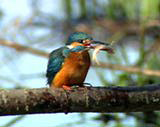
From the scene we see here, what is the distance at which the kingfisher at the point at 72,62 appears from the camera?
3.65 m

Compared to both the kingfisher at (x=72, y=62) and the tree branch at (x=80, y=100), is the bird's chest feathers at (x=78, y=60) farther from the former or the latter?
the tree branch at (x=80, y=100)

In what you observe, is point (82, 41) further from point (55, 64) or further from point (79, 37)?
point (55, 64)

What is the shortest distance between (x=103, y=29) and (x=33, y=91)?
3175 millimetres

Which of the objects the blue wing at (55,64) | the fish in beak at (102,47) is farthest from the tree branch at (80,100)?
the blue wing at (55,64)

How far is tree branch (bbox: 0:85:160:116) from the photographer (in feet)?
8.91

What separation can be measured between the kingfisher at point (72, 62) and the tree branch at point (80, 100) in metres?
0.56

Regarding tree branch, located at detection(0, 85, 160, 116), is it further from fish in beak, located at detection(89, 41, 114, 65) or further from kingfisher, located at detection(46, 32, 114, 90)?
kingfisher, located at detection(46, 32, 114, 90)

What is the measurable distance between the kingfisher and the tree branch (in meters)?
0.56

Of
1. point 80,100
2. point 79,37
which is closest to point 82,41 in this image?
point 79,37

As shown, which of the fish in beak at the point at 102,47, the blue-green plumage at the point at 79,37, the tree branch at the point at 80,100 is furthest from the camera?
the blue-green plumage at the point at 79,37

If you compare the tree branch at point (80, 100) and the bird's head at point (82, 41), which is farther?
the bird's head at point (82, 41)

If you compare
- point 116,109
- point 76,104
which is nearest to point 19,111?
point 76,104

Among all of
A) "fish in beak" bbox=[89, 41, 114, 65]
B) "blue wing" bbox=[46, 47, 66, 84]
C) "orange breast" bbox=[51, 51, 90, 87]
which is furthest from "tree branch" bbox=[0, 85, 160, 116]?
"blue wing" bbox=[46, 47, 66, 84]

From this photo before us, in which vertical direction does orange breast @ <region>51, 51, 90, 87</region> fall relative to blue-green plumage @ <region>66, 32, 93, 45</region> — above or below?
below
